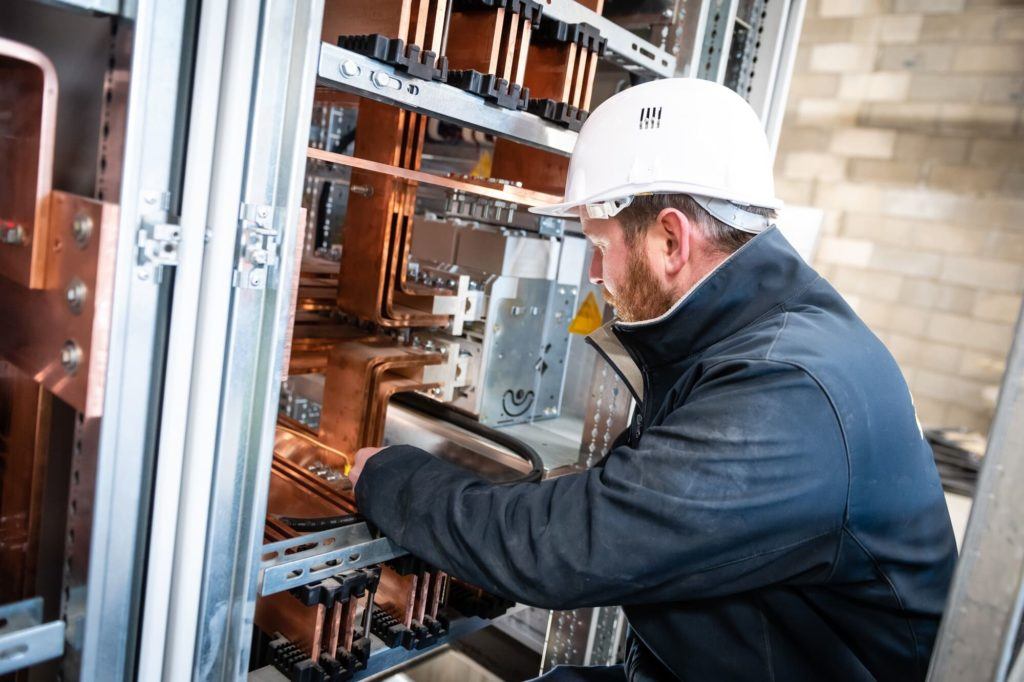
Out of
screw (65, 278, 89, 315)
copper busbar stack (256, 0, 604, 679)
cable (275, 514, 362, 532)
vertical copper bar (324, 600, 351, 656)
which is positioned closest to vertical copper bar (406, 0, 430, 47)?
copper busbar stack (256, 0, 604, 679)

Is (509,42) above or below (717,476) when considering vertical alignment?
above

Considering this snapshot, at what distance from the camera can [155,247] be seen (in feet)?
2.32

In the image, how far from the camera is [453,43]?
119 centimetres

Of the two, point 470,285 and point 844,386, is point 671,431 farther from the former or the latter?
point 470,285

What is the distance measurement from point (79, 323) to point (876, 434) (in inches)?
36.5

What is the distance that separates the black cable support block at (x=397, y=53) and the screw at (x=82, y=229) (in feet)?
1.26

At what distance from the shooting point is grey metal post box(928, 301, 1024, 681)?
0.64 metres

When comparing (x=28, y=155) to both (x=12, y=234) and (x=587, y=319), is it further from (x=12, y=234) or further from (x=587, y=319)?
(x=587, y=319)

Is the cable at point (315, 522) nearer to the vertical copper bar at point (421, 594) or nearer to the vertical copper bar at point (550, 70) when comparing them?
the vertical copper bar at point (421, 594)

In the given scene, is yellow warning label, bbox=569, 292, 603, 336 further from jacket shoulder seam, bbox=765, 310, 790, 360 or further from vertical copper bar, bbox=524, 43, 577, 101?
jacket shoulder seam, bbox=765, 310, 790, 360

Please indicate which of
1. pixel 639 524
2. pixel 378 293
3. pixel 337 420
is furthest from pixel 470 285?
pixel 639 524

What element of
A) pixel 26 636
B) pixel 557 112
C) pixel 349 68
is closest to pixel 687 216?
pixel 557 112

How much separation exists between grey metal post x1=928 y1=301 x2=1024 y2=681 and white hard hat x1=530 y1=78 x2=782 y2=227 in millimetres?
501

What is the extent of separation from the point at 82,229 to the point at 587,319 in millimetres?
1257
